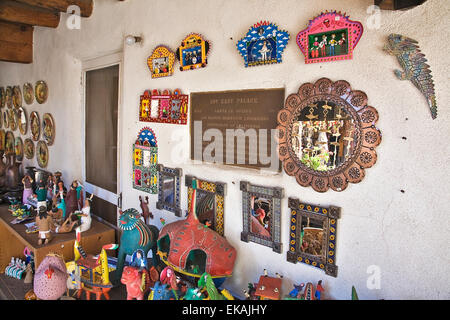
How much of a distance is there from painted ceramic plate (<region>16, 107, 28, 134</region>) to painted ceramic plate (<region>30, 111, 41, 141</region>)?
0.61 feet

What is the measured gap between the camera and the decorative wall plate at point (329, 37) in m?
1.13

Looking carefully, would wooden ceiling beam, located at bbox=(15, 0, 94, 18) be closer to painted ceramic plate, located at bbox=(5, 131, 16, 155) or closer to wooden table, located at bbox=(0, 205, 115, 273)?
wooden table, located at bbox=(0, 205, 115, 273)

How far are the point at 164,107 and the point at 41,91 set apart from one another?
214cm

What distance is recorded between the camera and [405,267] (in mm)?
1083

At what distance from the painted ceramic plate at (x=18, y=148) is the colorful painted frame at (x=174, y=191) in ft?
9.14

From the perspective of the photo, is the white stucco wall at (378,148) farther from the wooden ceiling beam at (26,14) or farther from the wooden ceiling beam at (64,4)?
the wooden ceiling beam at (26,14)

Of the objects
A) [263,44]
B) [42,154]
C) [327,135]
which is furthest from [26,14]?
[327,135]

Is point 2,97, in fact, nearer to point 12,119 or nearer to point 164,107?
point 12,119

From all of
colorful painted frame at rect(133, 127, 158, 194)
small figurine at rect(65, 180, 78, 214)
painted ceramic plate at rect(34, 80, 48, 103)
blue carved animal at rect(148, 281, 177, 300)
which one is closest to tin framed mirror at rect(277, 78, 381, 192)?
blue carved animal at rect(148, 281, 177, 300)

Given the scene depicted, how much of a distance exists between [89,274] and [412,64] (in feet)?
5.38

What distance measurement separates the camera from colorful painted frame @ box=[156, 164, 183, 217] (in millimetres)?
1823

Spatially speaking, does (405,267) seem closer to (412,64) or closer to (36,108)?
(412,64)

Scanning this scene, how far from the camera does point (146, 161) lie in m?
2.02
